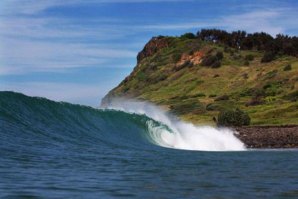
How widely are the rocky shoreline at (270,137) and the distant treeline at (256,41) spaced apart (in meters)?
70.6

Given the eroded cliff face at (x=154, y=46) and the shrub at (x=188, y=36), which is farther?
the shrub at (x=188, y=36)

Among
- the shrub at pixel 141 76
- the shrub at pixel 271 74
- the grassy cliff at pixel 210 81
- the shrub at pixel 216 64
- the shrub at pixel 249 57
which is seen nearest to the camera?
the grassy cliff at pixel 210 81

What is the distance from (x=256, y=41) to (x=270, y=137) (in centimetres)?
10093

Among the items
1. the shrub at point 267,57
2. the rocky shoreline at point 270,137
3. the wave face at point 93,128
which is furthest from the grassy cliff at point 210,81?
the wave face at point 93,128

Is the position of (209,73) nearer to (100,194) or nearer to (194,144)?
(194,144)

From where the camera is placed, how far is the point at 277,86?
3821 inches

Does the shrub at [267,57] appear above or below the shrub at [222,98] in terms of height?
above

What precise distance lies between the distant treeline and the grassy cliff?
2.70 meters

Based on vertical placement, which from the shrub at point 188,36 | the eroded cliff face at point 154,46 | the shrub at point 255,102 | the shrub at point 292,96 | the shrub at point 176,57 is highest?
the shrub at point 188,36

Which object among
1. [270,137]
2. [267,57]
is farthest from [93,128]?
[267,57]

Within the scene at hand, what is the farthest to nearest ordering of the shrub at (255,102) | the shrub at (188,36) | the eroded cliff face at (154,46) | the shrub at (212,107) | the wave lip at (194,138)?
the shrub at (188,36) → the eroded cliff face at (154,46) → the shrub at (212,107) → the shrub at (255,102) → the wave lip at (194,138)

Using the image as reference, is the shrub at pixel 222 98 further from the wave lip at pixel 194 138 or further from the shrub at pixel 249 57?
the wave lip at pixel 194 138

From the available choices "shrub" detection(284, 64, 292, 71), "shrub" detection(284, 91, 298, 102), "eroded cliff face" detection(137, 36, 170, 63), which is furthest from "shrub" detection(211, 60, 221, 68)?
"shrub" detection(284, 91, 298, 102)

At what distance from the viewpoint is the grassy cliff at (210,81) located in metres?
83.4
